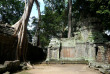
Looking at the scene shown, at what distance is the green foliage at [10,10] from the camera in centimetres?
2131

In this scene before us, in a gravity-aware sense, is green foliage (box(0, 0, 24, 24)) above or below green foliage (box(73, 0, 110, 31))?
above

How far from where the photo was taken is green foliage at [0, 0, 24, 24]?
21312 millimetres

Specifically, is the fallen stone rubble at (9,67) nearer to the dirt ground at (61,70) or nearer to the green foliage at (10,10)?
the dirt ground at (61,70)

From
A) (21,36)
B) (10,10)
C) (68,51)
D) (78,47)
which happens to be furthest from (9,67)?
(10,10)

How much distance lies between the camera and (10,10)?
873 inches

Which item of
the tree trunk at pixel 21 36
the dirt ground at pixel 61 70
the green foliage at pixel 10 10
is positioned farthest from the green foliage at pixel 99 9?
the green foliage at pixel 10 10

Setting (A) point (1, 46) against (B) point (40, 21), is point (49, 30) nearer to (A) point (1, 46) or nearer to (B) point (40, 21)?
(B) point (40, 21)

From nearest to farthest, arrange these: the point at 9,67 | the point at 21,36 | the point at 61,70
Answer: the point at 9,67
the point at 61,70
the point at 21,36

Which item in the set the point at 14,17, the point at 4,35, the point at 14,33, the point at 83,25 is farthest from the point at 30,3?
the point at 14,17

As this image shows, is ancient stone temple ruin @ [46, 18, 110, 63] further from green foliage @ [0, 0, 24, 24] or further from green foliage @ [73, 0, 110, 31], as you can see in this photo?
green foliage @ [0, 0, 24, 24]

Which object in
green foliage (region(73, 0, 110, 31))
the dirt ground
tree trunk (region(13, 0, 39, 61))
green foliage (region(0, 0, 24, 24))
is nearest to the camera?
the dirt ground

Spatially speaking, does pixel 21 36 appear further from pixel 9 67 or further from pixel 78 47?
pixel 78 47

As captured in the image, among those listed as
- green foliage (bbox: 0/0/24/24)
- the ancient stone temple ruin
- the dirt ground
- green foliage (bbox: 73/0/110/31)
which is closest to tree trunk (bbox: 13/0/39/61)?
the dirt ground

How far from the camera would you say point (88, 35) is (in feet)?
40.5
